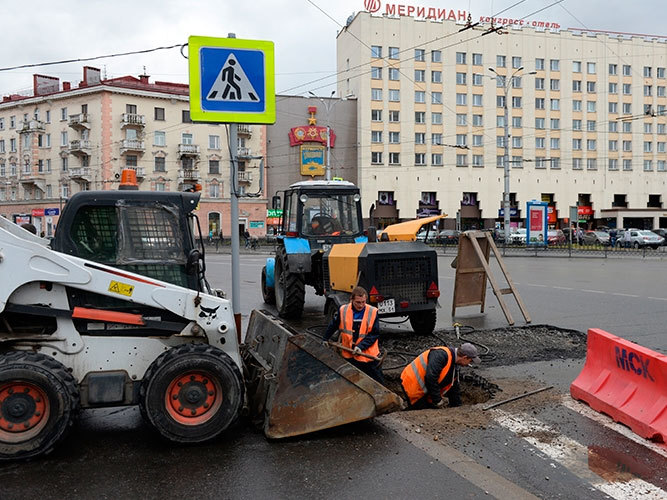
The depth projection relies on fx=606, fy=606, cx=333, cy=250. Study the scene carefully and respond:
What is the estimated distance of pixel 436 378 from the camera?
6.24m

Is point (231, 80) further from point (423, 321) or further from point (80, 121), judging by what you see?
point (80, 121)

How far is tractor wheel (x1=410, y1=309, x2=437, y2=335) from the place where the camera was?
31.7 feet

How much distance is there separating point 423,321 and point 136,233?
569 centimetres

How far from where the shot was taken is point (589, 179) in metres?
66.2

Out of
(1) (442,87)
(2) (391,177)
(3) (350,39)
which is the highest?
(3) (350,39)

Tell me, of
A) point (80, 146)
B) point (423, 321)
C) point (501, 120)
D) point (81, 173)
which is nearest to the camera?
point (423, 321)

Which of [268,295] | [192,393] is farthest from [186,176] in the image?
[192,393]

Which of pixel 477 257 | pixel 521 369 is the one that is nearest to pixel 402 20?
pixel 477 257

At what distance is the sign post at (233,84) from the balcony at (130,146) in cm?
5548

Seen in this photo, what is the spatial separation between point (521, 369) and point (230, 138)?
4584 millimetres

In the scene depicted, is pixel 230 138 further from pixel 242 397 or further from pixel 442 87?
pixel 442 87

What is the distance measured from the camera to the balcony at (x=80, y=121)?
192ft

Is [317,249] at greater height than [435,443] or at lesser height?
greater

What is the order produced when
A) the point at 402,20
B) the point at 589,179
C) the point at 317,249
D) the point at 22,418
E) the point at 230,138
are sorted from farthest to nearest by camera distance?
the point at 589,179
the point at 402,20
the point at 317,249
the point at 230,138
the point at 22,418
